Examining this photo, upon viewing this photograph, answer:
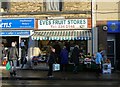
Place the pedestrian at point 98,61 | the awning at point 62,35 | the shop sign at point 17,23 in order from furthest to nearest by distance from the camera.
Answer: the shop sign at point 17,23, the awning at point 62,35, the pedestrian at point 98,61

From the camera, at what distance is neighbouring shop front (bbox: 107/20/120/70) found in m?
23.9

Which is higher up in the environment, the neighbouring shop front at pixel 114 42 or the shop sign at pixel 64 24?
the shop sign at pixel 64 24

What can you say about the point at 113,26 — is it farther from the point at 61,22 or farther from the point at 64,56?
the point at 64,56

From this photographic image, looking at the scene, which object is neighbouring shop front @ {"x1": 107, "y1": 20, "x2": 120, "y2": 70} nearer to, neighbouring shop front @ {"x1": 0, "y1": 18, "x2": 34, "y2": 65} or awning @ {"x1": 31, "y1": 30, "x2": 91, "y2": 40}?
awning @ {"x1": 31, "y1": 30, "x2": 91, "y2": 40}

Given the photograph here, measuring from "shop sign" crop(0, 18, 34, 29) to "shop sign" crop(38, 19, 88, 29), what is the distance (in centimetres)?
84

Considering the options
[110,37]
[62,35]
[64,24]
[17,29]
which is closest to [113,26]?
[110,37]

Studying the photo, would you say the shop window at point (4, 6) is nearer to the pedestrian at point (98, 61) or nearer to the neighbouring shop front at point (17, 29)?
the neighbouring shop front at point (17, 29)

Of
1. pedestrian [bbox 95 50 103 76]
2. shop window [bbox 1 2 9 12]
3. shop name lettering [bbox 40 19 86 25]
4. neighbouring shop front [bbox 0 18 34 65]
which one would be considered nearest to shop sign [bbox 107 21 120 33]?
shop name lettering [bbox 40 19 86 25]

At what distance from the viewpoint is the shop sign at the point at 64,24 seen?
79.5ft

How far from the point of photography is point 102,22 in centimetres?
2414

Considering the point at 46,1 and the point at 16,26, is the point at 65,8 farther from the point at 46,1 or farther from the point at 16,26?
the point at 16,26

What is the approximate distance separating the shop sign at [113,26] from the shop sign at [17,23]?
5638mm

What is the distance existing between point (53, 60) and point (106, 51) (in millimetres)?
6709

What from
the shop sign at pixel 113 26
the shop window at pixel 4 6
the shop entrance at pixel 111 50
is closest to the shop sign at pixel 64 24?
the shop sign at pixel 113 26
